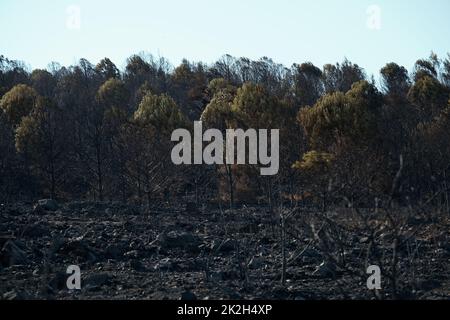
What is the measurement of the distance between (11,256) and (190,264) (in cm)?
366

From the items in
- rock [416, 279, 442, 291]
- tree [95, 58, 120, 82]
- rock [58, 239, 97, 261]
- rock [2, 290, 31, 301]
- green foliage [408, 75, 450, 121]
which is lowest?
rock [416, 279, 442, 291]

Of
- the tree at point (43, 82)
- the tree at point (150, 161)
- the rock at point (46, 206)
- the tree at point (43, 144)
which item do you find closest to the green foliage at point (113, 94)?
the tree at point (43, 82)

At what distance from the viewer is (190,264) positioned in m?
13.7

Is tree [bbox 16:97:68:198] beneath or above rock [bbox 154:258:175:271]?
above

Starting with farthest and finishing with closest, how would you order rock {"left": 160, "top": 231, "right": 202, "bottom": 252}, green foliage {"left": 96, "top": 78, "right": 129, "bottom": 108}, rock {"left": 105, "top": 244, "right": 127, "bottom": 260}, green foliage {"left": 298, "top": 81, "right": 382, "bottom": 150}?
green foliage {"left": 96, "top": 78, "right": 129, "bottom": 108}
green foliage {"left": 298, "top": 81, "right": 382, "bottom": 150}
rock {"left": 160, "top": 231, "right": 202, "bottom": 252}
rock {"left": 105, "top": 244, "right": 127, "bottom": 260}

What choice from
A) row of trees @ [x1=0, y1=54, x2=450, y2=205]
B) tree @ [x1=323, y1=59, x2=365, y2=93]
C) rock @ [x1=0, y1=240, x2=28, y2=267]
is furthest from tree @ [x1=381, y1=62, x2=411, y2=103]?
rock @ [x1=0, y1=240, x2=28, y2=267]

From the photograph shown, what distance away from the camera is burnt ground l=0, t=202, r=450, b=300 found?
1062cm

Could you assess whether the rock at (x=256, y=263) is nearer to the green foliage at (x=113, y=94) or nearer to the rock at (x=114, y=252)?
the rock at (x=114, y=252)

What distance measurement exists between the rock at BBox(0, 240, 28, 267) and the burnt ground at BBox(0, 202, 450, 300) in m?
0.02

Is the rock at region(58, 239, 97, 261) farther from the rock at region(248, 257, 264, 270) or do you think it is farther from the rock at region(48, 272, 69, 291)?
the rock at region(248, 257, 264, 270)

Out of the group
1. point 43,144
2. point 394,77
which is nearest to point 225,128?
point 43,144

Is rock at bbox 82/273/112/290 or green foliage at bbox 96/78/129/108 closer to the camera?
rock at bbox 82/273/112/290
